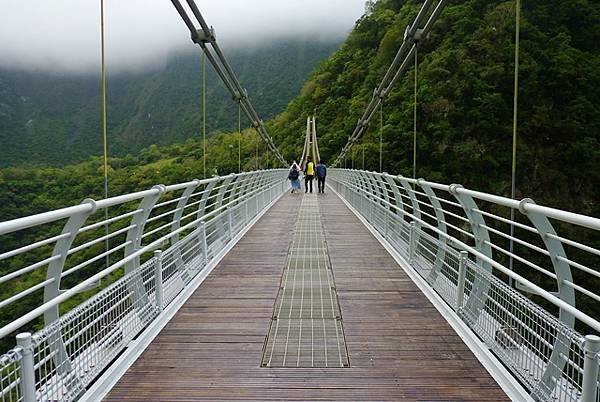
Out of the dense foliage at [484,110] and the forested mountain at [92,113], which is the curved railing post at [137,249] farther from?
the dense foliage at [484,110]

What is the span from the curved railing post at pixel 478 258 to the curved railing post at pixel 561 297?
2.50 ft

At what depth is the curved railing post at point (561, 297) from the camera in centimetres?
220

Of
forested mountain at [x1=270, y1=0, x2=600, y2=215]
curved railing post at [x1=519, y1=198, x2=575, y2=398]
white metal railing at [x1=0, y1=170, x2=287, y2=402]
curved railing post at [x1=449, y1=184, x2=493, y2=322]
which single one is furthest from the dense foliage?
curved railing post at [x1=519, y1=198, x2=575, y2=398]

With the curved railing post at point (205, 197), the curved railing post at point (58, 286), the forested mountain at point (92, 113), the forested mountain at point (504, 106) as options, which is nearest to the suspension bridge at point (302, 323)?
the curved railing post at point (58, 286)

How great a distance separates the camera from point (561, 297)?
2.29 m

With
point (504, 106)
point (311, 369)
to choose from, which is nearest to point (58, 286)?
point (311, 369)

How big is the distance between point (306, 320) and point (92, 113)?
1087 centimetres

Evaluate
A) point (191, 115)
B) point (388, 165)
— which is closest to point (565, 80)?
point (388, 165)

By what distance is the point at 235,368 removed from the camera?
286cm

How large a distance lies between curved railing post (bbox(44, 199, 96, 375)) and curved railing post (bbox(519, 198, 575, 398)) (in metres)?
1.89

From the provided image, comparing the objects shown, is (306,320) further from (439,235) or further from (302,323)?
(439,235)

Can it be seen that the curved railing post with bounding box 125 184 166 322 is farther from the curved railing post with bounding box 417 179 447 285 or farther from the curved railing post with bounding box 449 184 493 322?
the curved railing post with bounding box 417 179 447 285

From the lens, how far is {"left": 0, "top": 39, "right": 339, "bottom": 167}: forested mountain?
444 inches

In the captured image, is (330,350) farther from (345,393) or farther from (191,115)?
(191,115)
